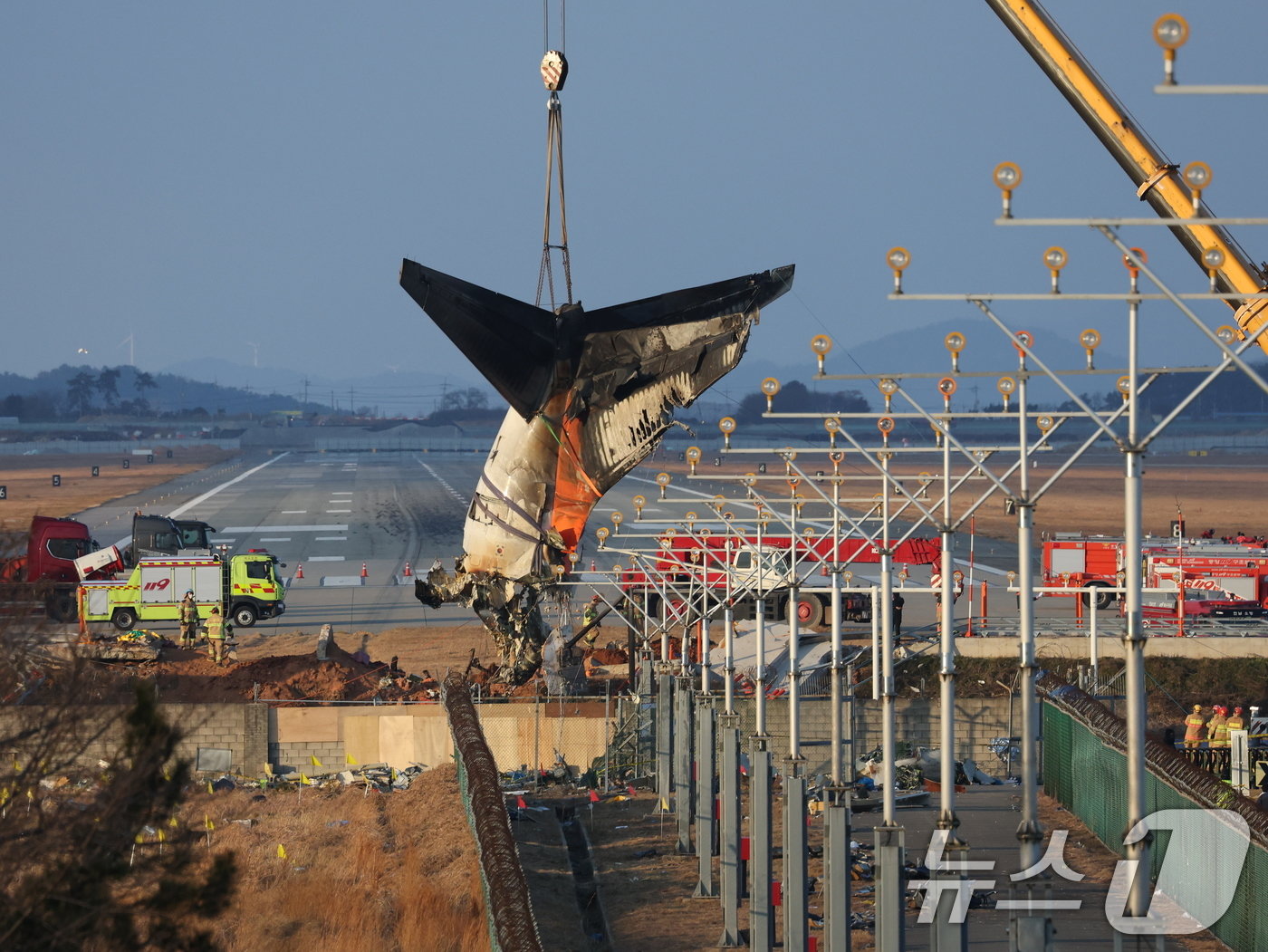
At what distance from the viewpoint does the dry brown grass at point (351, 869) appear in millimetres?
26375

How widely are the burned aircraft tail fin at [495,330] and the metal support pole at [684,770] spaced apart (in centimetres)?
697

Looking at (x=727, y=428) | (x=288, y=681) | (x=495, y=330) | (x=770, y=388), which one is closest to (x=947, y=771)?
(x=770, y=388)

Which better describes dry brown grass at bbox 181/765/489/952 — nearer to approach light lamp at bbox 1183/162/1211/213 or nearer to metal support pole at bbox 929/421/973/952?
metal support pole at bbox 929/421/973/952

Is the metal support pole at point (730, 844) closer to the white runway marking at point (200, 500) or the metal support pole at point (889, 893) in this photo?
the metal support pole at point (889, 893)

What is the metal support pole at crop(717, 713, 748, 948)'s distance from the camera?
2555 cm

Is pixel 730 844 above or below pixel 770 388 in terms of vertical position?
below

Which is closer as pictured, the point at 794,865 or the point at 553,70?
the point at 794,865

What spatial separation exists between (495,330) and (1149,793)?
579 inches

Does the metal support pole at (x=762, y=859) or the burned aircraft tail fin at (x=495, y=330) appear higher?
the burned aircraft tail fin at (x=495, y=330)

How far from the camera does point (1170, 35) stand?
40.7 ft

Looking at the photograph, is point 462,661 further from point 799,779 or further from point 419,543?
point 419,543

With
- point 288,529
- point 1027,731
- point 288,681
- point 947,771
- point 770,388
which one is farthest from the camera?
point 288,529

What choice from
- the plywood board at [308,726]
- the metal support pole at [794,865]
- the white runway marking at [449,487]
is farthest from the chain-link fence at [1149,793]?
the white runway marking at [449,487]

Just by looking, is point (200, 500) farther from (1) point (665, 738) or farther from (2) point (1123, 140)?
(2) point (1123, 140)
